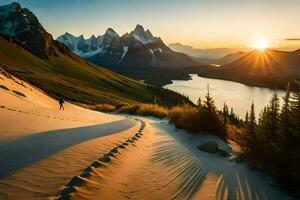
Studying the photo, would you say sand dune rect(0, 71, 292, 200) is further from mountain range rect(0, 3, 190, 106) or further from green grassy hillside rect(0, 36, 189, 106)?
green grassy hillside rect(0, 36, 189, 106)

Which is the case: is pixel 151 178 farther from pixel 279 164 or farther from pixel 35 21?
pixel 35 21

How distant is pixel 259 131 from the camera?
13.9 meters

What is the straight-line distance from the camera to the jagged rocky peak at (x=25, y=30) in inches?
4997

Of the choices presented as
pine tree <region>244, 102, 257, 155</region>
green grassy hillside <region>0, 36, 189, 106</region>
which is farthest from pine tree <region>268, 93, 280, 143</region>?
green grassy hillside <region>0, 36, 189, 106</region>

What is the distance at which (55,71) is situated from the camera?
9919 cm

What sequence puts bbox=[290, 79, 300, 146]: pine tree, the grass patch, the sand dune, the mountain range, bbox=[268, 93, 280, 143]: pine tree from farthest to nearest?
1. the mountain range
2. the grass patch
3. bbox=[268, 93, 280, 143]: pine tree
4. bbox=[290, 79, 300, 146]: pine tree
5. the sand dune

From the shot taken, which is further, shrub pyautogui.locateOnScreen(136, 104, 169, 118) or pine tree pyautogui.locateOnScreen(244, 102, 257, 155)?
shrub pyautogui.locateOnScreen(136, 104, 169, 118)

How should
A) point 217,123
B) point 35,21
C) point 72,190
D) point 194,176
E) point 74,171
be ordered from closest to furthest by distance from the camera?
point 72,190
point 74,171
point 194,176
point 217,123
point 35,21

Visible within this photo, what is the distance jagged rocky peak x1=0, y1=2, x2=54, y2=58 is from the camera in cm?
12691

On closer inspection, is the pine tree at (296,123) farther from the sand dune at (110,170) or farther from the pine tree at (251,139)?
the pine tree at (251,139)

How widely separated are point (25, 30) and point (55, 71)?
59222 mm

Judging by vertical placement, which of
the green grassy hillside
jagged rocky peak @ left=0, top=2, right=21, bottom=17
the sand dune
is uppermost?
jagged rocky peak @ left=0, top=2, right=21, bottom=17

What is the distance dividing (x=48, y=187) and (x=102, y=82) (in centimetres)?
10313

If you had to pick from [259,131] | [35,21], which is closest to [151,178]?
[259,131]
